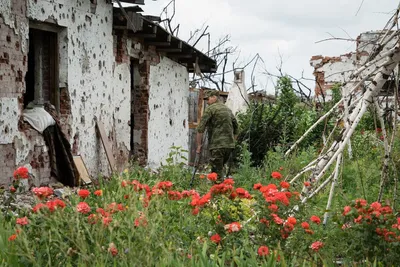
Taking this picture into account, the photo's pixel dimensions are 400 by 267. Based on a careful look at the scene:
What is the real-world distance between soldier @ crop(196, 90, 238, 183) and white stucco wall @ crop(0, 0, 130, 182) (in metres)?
1.52

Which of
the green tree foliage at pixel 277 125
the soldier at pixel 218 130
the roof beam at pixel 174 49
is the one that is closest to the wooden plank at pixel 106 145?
the soldier at pixel 218 130

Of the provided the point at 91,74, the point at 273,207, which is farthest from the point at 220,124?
the point at 273,207

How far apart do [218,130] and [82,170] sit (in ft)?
8.10

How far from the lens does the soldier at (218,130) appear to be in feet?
35.8

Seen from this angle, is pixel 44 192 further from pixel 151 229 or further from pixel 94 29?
pixel 94 29

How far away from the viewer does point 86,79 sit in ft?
32.7

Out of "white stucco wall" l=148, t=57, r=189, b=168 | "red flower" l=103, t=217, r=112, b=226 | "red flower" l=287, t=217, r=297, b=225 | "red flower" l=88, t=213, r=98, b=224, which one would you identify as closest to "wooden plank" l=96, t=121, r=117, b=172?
"white stucco wall" l=148, t=57, r=189, b=168

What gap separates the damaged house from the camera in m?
8.16

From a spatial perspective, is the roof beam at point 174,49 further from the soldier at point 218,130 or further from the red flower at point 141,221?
the red flower at point 141,221

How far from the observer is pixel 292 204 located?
4.47 meters

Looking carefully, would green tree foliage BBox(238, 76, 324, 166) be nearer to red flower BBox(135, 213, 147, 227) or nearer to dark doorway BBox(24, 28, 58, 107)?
dark doorway BBox(24, 28, 58, 107)

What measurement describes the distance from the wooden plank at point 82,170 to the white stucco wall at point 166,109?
11.4 ft

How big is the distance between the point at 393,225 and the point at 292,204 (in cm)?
66

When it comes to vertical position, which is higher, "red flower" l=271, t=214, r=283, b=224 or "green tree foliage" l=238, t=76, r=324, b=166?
"green tree foliage" l=238, t=76, r=324, b=166
